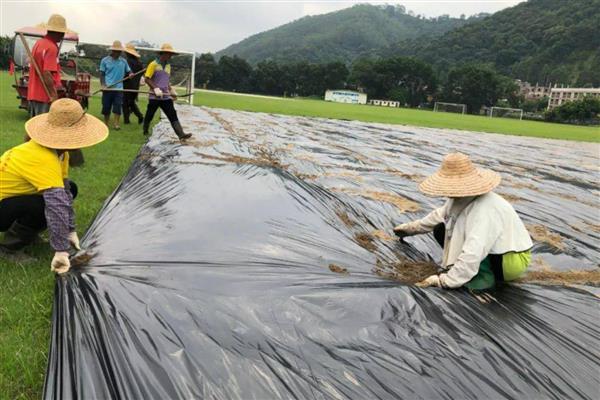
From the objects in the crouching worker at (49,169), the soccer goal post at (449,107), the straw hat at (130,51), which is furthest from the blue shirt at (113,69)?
the soccer goal post at (449,107)

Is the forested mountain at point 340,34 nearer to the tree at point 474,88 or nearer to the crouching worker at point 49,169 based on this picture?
the tree at point 474,88

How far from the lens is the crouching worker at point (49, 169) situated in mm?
2383

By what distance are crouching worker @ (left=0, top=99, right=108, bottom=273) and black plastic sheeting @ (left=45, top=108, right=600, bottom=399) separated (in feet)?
0.68

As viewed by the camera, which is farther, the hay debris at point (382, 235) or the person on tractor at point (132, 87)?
the person on tractor at point (132, 87)

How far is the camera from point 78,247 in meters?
2.46

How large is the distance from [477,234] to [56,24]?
447 cm

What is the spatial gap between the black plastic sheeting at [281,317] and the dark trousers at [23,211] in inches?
13.0

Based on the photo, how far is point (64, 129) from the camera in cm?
245

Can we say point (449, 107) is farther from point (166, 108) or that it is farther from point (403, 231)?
point (403, 231)

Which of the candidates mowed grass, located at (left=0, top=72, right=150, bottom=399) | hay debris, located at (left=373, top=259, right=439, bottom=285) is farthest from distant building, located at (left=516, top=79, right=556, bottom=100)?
mowed grass, located at (left=0, top=72, right=150, bottom=399)

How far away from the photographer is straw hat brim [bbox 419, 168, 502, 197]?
2.36 m

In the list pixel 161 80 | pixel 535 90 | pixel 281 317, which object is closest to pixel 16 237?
pixel 281 317

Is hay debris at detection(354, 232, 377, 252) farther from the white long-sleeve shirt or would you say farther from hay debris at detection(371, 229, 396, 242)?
the white long-sleeve shirt

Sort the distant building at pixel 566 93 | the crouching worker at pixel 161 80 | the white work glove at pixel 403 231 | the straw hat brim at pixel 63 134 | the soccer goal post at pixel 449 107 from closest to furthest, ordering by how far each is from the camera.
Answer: the straw hat brim at pixel 63 134 → the white work glove at pixel 403 231 → the crouching worker at pixel 161 80 → the soccer goal post at pixel 449 107 → the distant building at pixel 566 93
